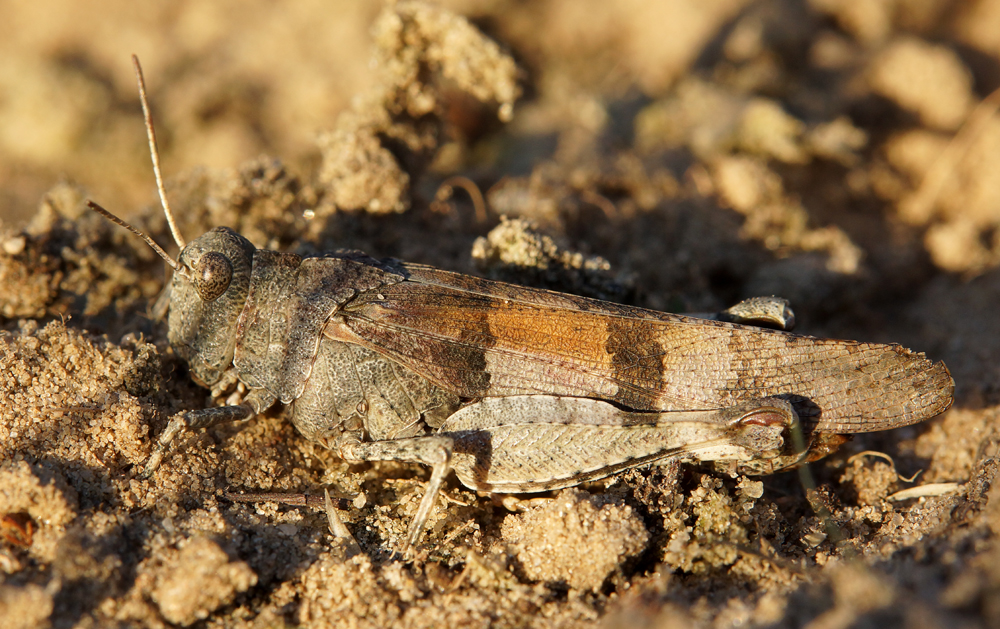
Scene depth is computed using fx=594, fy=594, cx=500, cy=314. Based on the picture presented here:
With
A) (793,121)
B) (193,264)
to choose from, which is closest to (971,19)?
(793,121)

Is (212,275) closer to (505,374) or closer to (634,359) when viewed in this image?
(505,374)

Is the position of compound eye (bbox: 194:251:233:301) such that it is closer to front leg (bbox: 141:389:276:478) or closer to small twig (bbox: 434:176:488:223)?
front leg (bbox: 141:389:276:478)

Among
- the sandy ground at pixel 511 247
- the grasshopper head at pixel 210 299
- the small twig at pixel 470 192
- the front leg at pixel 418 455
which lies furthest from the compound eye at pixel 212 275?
the small twig at pixel 470 192

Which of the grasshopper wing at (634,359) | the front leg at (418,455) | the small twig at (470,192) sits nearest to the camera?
the front leg at (418,455)

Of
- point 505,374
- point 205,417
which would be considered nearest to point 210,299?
point 205,417

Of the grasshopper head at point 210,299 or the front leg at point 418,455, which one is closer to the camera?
the front leg at point 418,455

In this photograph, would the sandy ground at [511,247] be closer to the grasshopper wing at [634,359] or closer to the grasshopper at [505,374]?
the grasshopper at [505,374]

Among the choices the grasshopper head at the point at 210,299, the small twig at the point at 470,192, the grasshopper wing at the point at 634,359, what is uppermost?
the small twig at the point at 470,192
